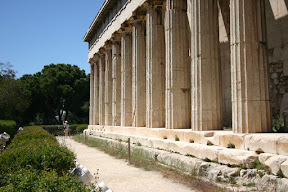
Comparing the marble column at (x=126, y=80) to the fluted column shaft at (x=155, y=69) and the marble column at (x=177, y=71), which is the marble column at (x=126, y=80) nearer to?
the fluted column shaft at (x=155, y=69)

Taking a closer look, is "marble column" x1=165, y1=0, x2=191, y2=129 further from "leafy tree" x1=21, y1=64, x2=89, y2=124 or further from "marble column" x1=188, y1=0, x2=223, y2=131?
"leafy tree" x1=21, y1=64, x2=89, y2=124

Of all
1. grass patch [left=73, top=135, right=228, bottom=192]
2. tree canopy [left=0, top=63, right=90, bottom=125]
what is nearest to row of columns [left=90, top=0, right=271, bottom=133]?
grass patch [left=73, top=135, right=228, bottom=192]

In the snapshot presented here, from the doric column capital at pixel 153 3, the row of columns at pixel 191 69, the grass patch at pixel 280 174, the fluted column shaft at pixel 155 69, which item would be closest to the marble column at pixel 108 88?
the row of columns at pixel 191 69

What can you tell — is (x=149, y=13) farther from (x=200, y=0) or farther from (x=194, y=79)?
(x=194, y=79)

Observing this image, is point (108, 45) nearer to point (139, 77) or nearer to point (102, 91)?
point (102, 91)

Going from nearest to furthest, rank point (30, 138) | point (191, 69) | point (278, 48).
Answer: point (191, 69)
point (278, 48)
point (30, 138)

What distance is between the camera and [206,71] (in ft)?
32.3

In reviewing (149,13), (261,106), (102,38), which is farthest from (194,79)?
(102,38)

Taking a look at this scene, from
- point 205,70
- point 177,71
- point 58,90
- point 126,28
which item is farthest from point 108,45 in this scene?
point 58,90

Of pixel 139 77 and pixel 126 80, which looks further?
pixel 126 80

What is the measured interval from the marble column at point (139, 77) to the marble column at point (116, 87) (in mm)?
3842

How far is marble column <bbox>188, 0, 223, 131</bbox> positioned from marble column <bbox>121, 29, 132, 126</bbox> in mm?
8198

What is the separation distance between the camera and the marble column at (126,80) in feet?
58.3

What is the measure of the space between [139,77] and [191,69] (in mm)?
5952
